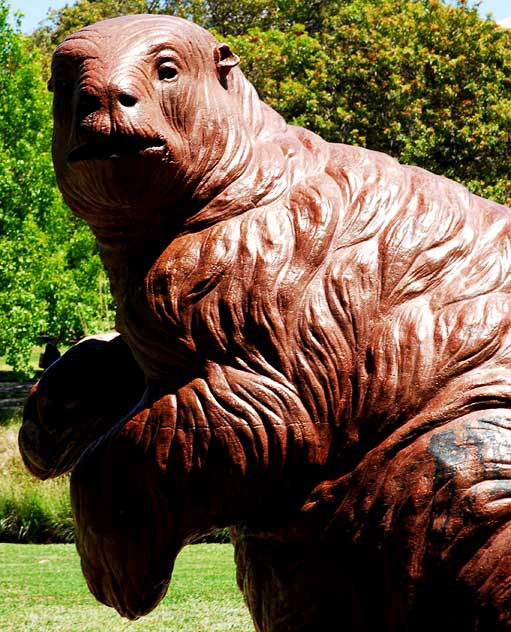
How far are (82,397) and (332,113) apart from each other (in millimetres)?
17085

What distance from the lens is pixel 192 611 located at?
8.28 metres

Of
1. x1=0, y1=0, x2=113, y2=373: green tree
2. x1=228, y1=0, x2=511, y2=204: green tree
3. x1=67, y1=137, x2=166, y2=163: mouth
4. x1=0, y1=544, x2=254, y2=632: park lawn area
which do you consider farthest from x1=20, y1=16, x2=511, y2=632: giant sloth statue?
x1=228, y1=0, x2=511, y2=204: green tree

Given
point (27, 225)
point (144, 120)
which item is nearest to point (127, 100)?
point (144, 120)

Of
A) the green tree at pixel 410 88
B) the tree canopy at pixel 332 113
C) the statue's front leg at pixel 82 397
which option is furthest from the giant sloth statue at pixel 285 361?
the green tree at pixel 410 88

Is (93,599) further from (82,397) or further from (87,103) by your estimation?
(87,103)

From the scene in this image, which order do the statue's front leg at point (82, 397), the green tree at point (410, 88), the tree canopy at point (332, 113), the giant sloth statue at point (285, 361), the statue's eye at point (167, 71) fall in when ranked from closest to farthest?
the giant sloth statue at point (285, 361) < the statue's eye at point (167, 71) < the statue's front leg at point (82, 397) < the tree canopy at point (332, 113) < the green tree at point (410, 88)

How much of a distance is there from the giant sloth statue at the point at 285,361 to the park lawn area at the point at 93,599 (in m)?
5.06

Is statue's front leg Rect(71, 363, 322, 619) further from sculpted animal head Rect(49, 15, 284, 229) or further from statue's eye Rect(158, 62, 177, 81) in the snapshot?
statue's eye Rect(158, 62, 177, 81)

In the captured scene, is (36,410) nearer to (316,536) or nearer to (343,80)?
(316,536)

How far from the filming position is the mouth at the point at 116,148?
2426 mm

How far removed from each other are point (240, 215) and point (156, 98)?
341 millimetres

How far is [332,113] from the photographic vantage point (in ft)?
63.7

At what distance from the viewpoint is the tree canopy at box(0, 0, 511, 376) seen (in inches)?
719

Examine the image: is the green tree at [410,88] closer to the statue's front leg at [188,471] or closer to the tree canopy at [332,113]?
the tree canopy at [332,113]
